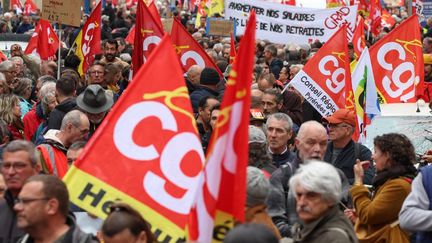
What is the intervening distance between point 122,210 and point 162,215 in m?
0.25

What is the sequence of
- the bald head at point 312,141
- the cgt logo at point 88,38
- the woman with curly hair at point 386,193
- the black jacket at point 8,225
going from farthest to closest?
the cgt logo at point 88,38
the bald head at point 312,141
the woman with curly hair at point 386,193
the black jacket at point 8,225

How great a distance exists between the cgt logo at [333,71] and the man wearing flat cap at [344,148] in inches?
87.2

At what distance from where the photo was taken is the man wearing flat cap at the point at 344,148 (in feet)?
29.3

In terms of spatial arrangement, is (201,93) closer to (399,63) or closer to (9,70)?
(399,63)

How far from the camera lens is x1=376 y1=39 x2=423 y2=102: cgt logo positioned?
12844 mm

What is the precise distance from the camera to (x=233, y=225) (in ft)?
17.5

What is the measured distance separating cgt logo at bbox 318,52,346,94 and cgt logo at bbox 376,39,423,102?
132 cm

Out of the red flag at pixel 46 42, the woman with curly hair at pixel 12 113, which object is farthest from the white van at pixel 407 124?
the red flag at pixel 46 42

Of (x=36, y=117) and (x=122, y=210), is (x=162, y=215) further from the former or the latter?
(x=36, y=117)

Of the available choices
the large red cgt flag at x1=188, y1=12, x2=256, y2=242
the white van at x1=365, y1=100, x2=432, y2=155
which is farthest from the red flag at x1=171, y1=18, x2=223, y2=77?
the large red cgt flag at x1=188, y1=12, x2=256, y2=242

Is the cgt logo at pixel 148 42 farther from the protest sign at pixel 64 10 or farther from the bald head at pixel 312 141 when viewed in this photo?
the bald head at pixel 312 141

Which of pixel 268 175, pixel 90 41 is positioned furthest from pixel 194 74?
pixel 268 175

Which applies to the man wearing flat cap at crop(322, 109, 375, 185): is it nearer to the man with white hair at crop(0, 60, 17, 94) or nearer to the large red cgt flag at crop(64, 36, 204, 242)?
the large red cgt flag at crop(64, 36, 204, 242)

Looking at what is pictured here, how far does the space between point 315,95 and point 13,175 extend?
518 centimetres
